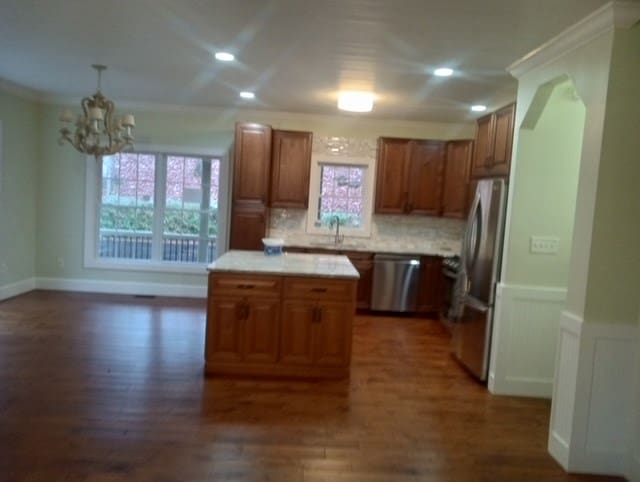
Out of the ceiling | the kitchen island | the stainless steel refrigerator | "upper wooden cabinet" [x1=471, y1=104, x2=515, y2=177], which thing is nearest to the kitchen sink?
the ceiling

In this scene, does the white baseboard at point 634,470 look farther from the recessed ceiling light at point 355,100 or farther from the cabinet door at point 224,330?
the recessed ceiling light at point 355,100

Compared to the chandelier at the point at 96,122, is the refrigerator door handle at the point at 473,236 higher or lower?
lower

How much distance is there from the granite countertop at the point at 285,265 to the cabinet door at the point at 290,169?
5.57 ft

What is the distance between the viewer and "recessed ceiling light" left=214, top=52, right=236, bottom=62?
3832 mm

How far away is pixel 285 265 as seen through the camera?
162 inches

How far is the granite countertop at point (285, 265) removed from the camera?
3846mm

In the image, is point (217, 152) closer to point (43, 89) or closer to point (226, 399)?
point (43, 89)

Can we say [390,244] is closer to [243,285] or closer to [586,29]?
[243,285]

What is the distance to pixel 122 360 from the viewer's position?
4145 mm

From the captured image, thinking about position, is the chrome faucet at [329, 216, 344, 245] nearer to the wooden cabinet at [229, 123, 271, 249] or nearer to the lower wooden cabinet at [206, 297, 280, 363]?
the wooden cabinet at [229, 123, 271, 249]

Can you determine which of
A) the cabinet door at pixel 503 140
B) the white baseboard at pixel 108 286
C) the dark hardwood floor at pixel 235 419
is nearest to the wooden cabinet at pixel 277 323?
the dark hardwood floor at pixel 235 419

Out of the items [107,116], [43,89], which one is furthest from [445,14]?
[43,89]

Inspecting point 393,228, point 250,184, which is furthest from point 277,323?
point 393,228

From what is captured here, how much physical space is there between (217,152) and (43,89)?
2185 millimetres
